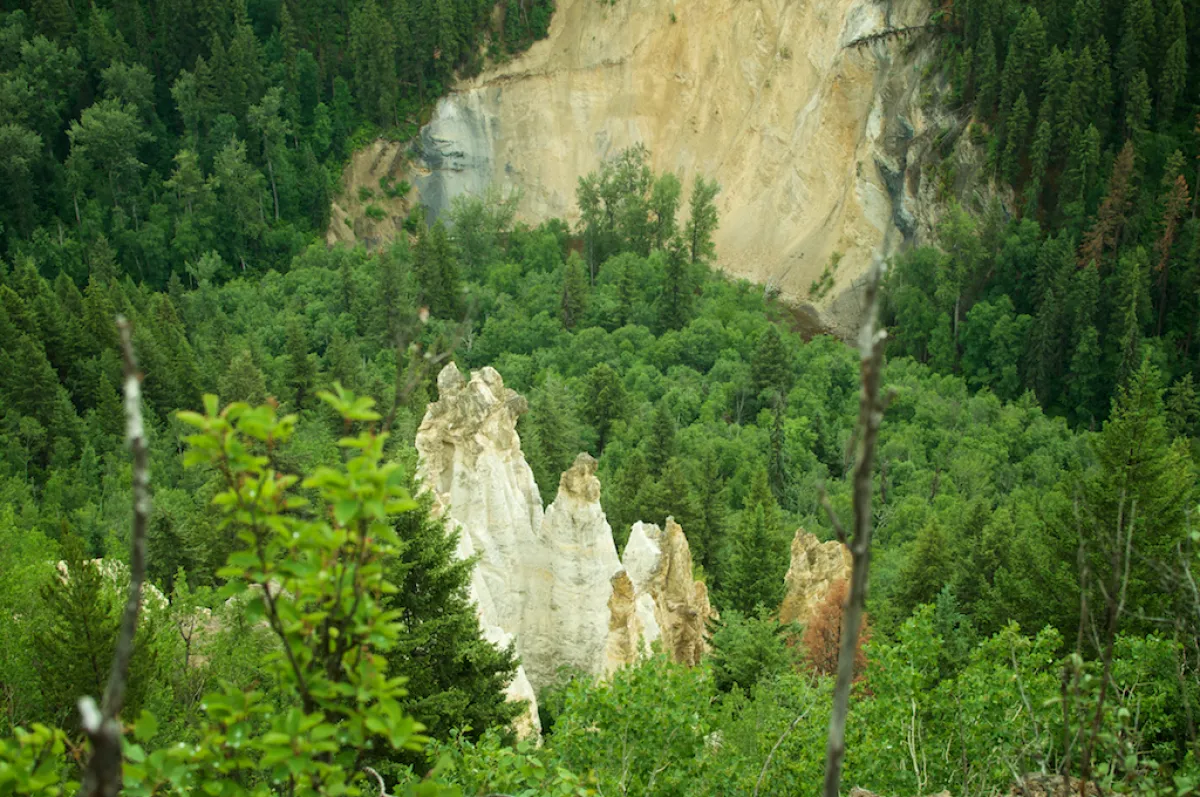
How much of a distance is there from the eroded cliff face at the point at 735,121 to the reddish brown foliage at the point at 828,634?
40.0 m

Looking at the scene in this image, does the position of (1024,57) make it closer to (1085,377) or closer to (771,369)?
(1085,377)

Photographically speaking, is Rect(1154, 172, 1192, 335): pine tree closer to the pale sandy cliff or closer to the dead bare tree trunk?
the pale sandy cliff

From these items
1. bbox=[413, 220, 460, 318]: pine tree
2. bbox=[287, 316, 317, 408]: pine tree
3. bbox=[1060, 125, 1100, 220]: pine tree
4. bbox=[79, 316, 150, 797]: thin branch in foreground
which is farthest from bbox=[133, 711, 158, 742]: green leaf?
bbox=[413, 220, 460, 318]: pine tree

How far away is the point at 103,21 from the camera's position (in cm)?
8381

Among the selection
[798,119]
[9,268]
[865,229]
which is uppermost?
[798,119]

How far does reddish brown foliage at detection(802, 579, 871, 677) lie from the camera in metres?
33.0

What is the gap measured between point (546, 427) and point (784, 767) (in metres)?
39.2

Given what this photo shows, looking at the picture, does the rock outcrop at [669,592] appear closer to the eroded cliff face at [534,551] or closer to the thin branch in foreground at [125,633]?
the eroded cliff face at [534,551]

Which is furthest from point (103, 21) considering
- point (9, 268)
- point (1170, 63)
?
point (1170, 63)

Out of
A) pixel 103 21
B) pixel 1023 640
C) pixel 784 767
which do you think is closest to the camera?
pixel 784 767

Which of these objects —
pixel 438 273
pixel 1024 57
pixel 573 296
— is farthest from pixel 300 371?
pixel 1024 57

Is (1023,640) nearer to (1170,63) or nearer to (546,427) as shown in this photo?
(546,427)

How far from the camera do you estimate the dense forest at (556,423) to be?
9852mm

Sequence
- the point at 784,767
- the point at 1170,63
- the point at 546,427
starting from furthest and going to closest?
the point at 1170,63, the point at 546,427, the point at 784,767
